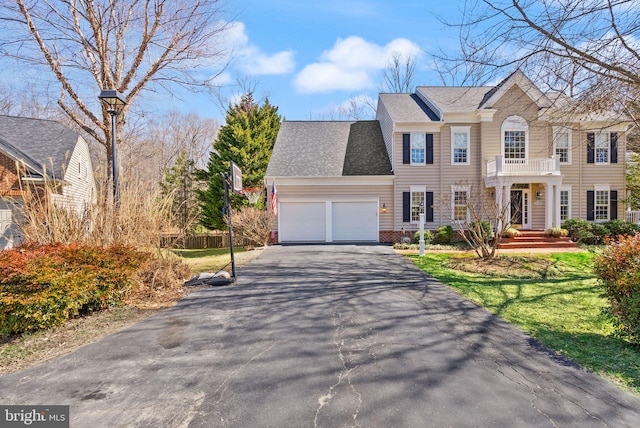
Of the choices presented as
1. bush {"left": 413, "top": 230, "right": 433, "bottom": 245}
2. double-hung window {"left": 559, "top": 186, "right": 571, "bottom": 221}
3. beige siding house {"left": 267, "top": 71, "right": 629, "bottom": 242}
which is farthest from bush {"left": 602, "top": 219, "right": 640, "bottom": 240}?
bush {"left": 413, "top": 230, "right": 433, "bottom": 245}

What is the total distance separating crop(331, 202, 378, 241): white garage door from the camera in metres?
16.7

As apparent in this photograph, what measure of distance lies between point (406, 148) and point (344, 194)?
13.3 ft

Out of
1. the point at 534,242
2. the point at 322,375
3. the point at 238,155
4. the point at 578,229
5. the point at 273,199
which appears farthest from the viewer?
the point at 238,155

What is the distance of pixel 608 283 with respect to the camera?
4301 mm

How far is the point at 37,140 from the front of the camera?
15.2m

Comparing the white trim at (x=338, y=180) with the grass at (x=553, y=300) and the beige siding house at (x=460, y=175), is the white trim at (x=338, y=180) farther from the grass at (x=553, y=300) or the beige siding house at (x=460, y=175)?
A: the grass at (x=553, y=300)

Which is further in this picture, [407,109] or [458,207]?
[407,109]

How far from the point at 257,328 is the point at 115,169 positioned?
4.78 metres

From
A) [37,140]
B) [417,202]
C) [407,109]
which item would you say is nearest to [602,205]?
[417,202]

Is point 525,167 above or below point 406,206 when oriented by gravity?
above

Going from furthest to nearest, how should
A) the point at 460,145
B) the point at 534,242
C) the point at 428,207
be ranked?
the point at 428,207, the point at 460,145, the point at 534,242

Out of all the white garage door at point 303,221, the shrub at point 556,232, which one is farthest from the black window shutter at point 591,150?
the white garage door at point 303,221

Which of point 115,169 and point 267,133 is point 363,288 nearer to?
point 115,169

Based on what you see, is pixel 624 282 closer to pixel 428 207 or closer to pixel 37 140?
pixel 428 207
